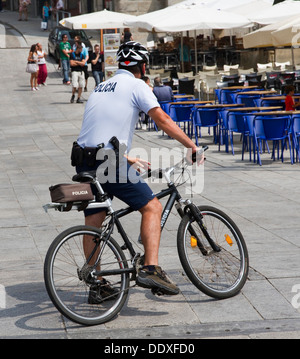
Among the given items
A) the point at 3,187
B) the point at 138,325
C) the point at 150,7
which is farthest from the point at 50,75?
the point at 138,325

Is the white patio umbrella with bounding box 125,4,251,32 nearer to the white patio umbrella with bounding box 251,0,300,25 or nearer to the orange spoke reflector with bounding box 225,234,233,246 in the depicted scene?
the white patio umbrella with bounding box 251,0,300,25

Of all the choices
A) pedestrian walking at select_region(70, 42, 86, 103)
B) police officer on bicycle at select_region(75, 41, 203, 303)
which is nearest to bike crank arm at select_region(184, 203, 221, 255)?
police officer on bicycle at select_region(75, 41, 203, 303)

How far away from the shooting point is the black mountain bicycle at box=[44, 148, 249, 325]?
5453 millimetres

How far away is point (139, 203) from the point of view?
5.70 m

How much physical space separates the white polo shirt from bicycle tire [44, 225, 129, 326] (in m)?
0.69

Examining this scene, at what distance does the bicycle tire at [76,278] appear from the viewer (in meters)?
5.30

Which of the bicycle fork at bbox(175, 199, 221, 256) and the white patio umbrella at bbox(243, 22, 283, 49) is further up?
the white patio umbrella at bbox(243, 22, 283, 49)

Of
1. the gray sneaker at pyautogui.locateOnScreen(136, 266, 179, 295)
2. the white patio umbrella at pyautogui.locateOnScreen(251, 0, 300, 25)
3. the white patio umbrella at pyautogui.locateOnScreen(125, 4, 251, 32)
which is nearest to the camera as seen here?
the gray sneaker at pyautogui.locateOnScreen(136, 266, 179, 295)

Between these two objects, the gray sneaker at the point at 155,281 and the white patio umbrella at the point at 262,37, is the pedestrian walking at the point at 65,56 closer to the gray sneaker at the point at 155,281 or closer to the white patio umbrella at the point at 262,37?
the white patio umbrella at the point at 262,37

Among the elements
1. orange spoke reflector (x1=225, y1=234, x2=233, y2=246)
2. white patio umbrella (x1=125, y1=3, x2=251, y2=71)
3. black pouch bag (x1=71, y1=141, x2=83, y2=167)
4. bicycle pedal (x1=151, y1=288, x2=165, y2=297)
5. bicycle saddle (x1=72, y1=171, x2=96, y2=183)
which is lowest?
bicycle pedal (x1=151, y1=288, x2=165, y2=297)

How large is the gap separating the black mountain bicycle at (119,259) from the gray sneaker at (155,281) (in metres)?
0.05

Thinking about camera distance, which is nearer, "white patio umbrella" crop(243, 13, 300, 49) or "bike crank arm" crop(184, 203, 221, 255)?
"bike crank arm" crop(184, 203, 221, 255)

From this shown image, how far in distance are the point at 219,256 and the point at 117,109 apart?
1382mm

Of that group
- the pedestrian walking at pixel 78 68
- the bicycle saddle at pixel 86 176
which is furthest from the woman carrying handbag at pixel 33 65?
the bicycle saddle at pixel 86 176
